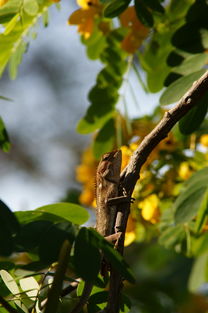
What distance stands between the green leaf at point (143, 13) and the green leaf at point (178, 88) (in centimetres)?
25

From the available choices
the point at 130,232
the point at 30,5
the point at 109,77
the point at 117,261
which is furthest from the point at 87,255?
the point at 109,77

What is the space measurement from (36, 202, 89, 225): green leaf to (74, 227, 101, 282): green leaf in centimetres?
19

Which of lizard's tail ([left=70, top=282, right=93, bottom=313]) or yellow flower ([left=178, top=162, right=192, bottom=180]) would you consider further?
yellow flower ([left=178, top=162, right=192, bottom=180])

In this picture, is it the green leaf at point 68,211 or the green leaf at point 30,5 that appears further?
the green leaf at point 30,5

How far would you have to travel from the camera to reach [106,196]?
146 centimetres

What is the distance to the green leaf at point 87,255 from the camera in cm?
109

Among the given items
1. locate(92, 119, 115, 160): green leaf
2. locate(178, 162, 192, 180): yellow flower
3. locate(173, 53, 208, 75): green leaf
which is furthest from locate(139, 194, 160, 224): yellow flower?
locate(173, 53, 208, 75): green leaf

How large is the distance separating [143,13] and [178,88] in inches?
11.3

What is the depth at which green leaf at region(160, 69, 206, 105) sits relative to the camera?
5.39 ft

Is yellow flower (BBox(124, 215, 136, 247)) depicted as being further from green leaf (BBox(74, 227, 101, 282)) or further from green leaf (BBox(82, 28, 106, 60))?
green leaf (BBox(74, 227, 101, 282))

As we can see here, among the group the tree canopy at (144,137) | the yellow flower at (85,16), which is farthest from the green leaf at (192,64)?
the yellow flower at (85,16)

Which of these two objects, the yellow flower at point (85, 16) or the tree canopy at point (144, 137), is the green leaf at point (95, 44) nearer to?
the tree canopy at point (144, 137)

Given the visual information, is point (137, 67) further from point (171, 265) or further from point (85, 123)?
point (171, 265)

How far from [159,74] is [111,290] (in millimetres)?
1063
